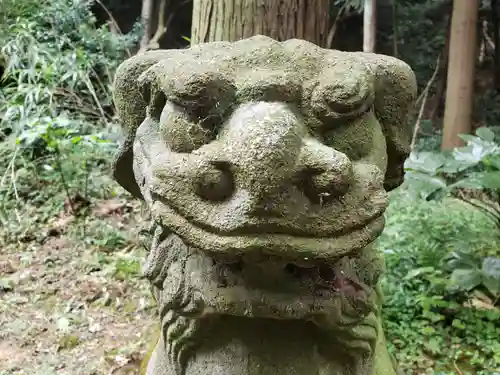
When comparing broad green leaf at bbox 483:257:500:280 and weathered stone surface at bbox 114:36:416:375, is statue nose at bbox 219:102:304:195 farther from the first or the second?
broad green leaf at bbox 483:257:500:280

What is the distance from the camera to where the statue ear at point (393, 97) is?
2.57 feet

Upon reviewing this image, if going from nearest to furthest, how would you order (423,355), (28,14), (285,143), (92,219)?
(285,143) < (423,355) < (92,219) < (28,14)

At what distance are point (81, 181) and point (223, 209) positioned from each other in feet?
8.28

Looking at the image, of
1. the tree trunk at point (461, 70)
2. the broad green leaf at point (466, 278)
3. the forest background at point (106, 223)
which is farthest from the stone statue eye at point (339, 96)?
the tree trunk at point (461, 70)

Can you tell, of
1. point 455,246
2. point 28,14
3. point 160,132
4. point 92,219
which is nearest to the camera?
point 160,132

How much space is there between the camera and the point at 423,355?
5.99 feet

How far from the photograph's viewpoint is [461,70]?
3.69 m

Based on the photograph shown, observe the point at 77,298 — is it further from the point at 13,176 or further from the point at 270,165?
the point at 270,165

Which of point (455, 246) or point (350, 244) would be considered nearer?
point (350, 244)

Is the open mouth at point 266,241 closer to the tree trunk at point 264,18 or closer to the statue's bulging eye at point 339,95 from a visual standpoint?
the statue's bulging eye at point 339,95

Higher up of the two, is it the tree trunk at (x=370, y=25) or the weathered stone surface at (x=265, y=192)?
the weathered stone surface at (x=265, y=192)

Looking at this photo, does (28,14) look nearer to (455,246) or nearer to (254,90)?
(455,246)

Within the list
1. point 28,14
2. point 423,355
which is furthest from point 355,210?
point 28,14

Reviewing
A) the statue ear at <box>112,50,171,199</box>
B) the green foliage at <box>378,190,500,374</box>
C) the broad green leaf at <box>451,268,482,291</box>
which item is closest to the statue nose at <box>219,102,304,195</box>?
the statue ear at <box>112,50,171,199</box>
